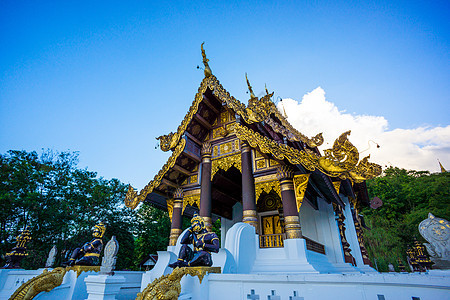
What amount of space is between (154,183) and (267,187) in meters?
3.90

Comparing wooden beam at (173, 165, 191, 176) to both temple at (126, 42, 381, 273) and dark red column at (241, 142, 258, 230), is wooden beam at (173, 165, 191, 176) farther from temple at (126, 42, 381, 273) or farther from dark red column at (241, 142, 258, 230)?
dark red column at (241, 142, 258, 230)

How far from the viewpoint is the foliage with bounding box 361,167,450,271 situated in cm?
1853

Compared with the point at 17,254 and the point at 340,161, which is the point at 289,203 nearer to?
the point at 340,161

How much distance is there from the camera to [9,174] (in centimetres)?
1270

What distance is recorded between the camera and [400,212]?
25.1 metres

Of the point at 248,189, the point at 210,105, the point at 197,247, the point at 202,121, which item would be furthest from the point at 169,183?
the point at 197,247

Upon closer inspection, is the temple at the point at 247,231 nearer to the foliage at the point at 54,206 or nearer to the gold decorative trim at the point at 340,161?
the gold decorative trim at the point at 340,161

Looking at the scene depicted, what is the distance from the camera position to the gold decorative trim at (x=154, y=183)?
7748mm

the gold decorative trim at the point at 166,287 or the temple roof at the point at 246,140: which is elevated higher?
the temple roof at the point at 246,140

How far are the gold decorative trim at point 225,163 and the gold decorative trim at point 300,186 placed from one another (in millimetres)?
1985

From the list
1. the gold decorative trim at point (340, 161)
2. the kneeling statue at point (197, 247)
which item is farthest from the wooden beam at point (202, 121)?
the kneeling statue at point (197, 247)

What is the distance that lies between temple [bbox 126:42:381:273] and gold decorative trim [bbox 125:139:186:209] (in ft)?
0.11

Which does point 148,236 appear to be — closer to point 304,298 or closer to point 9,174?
point 9,174

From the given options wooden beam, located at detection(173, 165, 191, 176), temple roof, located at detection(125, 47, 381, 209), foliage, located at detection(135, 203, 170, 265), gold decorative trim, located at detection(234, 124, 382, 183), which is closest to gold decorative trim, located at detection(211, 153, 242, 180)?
temple roof, located at detection(125, 47, 381, 209)
